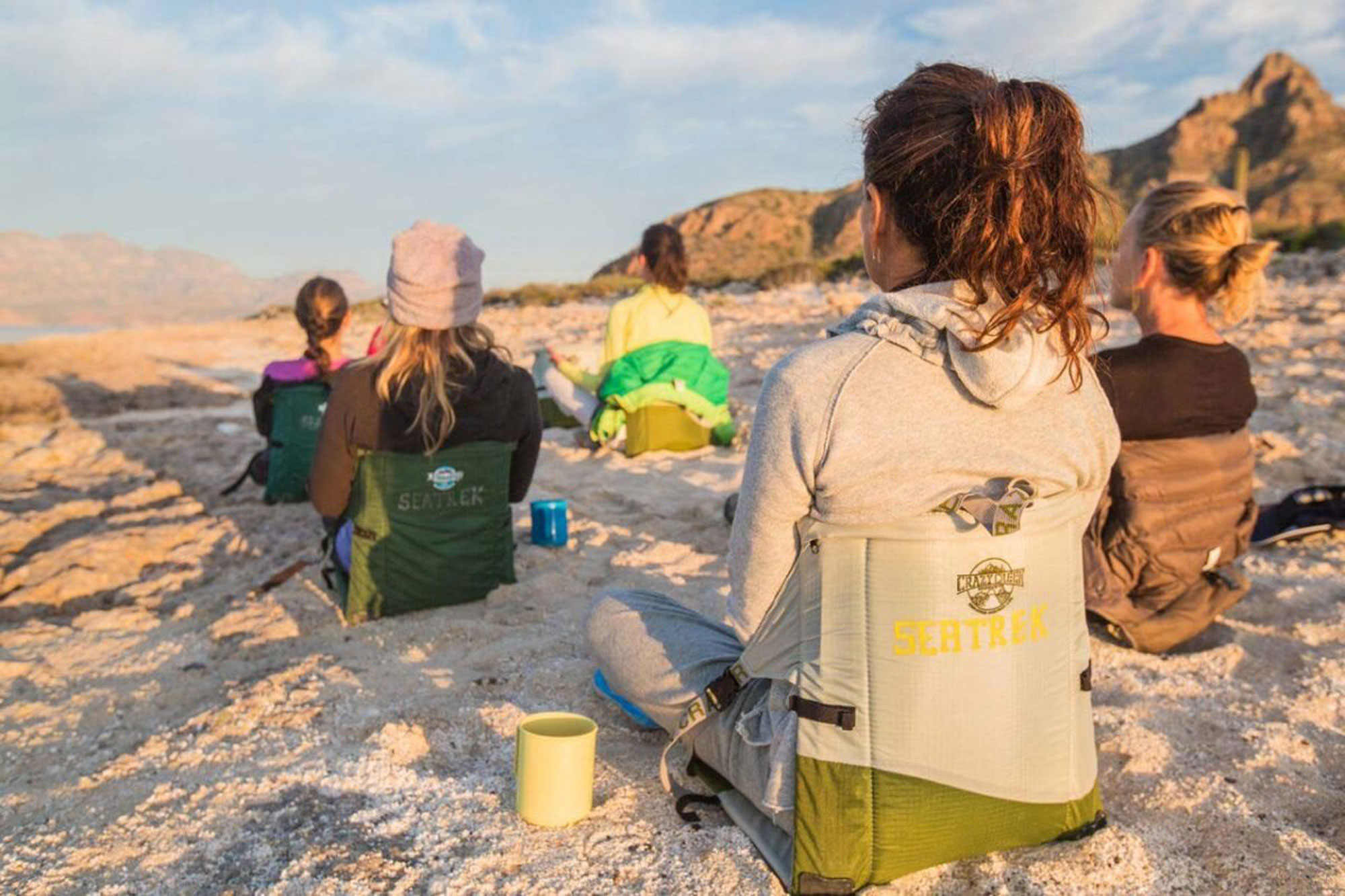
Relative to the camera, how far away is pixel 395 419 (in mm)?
3338

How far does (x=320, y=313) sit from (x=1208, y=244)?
12.7 feet

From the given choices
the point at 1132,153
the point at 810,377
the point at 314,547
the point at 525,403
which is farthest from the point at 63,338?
the point at 1132,153

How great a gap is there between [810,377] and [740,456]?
433 cm

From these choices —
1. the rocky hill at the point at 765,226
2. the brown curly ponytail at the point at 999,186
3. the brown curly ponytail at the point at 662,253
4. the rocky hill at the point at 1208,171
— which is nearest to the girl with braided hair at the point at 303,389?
the brown curly ponytail at the point at 662,253

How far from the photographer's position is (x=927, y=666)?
Result: 177cm

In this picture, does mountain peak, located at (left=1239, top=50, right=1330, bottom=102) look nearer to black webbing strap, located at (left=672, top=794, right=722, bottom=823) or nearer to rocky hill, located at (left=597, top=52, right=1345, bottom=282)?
rocky hill, located at (left=597, top=52, right=1345, bottom=282)

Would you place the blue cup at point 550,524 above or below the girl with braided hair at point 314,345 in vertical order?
below

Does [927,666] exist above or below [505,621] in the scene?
above

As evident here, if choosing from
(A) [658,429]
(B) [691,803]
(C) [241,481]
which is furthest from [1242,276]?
(C) [241,481]

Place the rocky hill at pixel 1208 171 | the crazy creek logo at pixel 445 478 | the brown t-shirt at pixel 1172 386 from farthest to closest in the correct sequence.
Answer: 1. the rocky hill at pixel 1208 171
2. the crazy creek logo at pixel 445 478
3. the brown t-shirt at pixel 1172 386

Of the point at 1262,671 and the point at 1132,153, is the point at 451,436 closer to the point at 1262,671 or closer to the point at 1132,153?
the point at 1262,671

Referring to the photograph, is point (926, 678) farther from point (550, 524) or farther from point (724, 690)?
point (550, 524)

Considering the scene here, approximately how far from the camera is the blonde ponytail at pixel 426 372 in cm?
332

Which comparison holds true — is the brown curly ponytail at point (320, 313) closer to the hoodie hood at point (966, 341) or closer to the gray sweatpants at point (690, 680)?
the gray sweatpants at point (690, 680)
